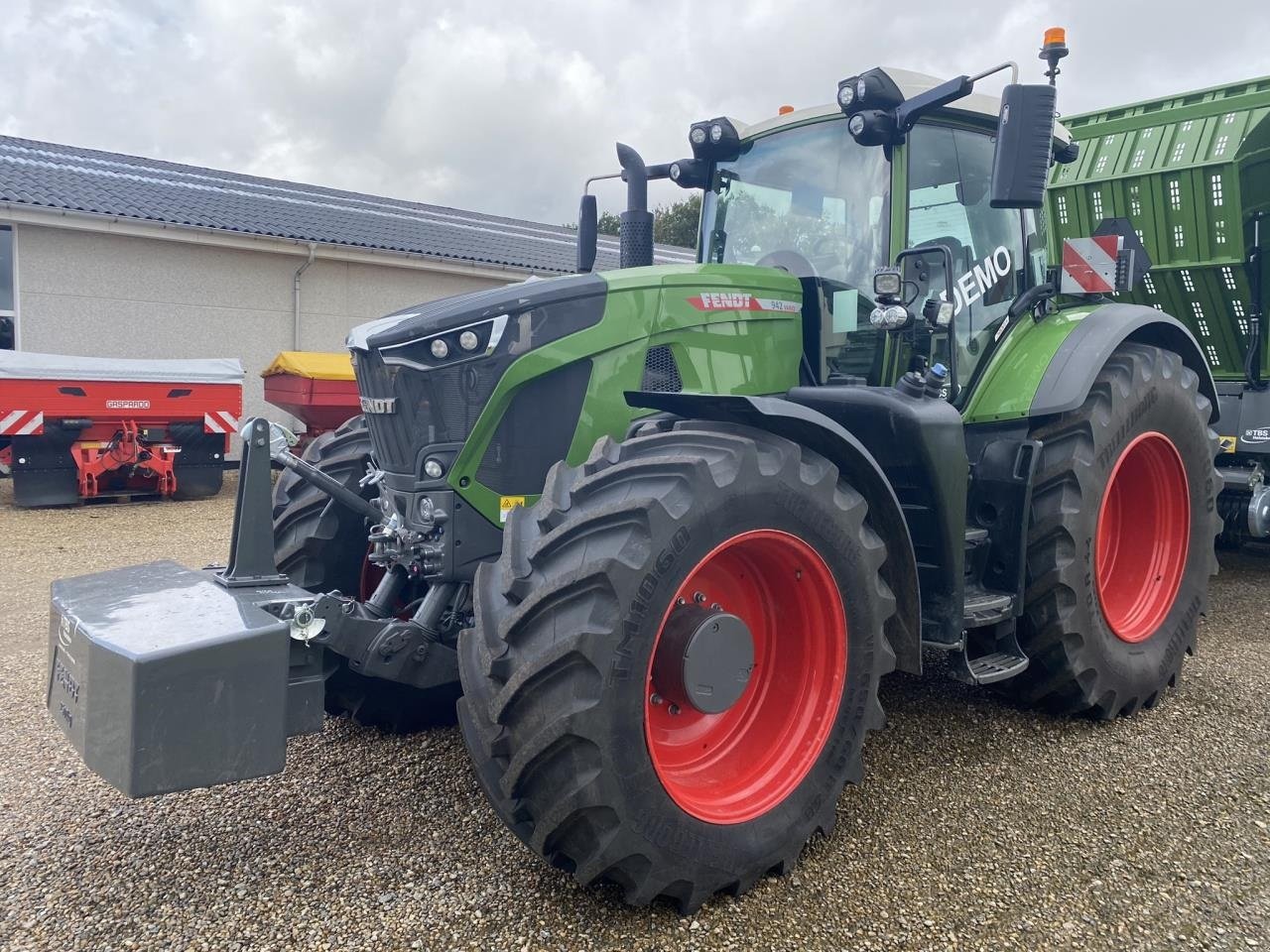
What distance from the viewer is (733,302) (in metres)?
3.17

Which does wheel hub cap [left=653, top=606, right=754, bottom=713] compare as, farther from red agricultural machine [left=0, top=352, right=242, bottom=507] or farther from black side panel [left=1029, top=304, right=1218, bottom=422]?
red agricultural machine [left=0, top=352, right=242, bottom=507]

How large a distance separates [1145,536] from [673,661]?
9.11ft

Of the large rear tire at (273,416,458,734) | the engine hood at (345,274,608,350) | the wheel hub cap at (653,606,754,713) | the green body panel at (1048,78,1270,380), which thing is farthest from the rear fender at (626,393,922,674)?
the green body panel at (1048,78,1270,380)

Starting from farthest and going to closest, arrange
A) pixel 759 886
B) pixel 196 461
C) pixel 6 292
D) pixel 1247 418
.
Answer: pixel 6 292, pixel 196 461, pixel 1247 418, pixel 759 886

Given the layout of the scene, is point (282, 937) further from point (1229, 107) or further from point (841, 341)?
point (1229, 107)

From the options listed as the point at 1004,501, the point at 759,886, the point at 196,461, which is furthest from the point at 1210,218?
the point at 196,461

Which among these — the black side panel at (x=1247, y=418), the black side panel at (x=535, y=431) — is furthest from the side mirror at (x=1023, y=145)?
the black side panel at (x=1247, y=418)

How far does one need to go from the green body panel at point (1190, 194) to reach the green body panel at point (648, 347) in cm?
373

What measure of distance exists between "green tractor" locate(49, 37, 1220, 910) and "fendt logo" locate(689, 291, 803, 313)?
1cm

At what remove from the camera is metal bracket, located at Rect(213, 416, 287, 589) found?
8.60ft

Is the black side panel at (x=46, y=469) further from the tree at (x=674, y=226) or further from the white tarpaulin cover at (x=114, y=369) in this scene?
the tree at (x=674, y=226)

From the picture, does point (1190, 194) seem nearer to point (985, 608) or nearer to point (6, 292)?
point (985, 608)

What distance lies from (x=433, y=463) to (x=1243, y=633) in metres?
4.59

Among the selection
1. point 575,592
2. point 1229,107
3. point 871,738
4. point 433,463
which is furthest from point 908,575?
point 1229,107
